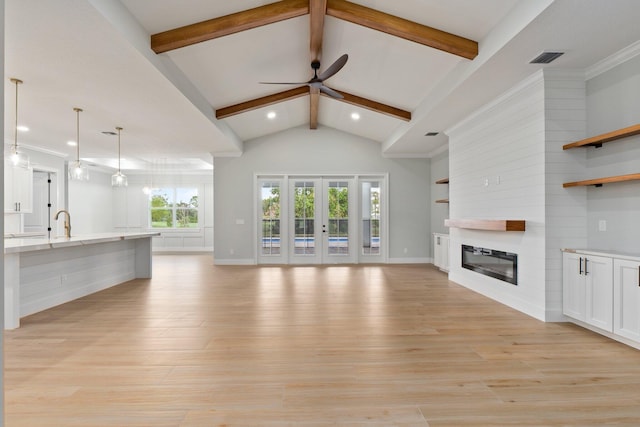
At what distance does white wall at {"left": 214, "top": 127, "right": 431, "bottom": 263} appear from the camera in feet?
26.4

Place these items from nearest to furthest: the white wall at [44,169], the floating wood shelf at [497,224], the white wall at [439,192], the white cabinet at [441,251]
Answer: the floating wood shelf at [497,224], the white cabinet at [441,251], the white wall at [44,169], the white wall at [439,192]

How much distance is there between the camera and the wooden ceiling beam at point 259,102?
19.5ft

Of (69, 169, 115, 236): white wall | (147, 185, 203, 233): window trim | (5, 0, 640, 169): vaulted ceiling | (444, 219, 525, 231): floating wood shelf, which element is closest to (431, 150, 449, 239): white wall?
(5, 0, 640, 169): vaulted ceiling

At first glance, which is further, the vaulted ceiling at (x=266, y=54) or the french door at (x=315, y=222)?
the french door at (x=315, y=222)

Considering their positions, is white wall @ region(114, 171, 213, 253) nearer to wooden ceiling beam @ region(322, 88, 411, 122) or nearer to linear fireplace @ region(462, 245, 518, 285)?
wooden ceiling beam @ region(322, 88, 411, 122)

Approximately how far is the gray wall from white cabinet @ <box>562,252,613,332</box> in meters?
0.31

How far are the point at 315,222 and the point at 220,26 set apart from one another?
17.2 ft

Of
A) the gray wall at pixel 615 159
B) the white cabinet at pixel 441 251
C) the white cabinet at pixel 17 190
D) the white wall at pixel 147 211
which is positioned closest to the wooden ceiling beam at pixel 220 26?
the gray wall at pixel 615 159

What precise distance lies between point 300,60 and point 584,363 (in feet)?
15.4

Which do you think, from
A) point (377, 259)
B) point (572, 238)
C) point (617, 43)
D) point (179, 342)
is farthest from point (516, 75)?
point (377, 259)

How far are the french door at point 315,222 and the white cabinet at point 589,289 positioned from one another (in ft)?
15.8

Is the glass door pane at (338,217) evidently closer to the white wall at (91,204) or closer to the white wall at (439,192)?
the white wall at (439,192)

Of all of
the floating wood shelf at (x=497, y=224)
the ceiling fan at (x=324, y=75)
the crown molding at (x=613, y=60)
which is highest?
the ceiling fan at (x=324, y=75)

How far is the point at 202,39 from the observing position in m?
3.49
